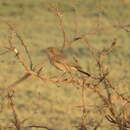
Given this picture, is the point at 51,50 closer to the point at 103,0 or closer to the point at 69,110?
the point at 69,110

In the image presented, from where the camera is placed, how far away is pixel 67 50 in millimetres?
2340

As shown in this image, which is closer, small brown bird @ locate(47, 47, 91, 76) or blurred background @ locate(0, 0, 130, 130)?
small brown bird @ locate(47, 47, 91, 76)

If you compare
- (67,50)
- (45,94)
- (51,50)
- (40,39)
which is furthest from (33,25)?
(51,50)

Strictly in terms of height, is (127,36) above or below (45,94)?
above

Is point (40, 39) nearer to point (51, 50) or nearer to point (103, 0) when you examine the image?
point (103, 0)

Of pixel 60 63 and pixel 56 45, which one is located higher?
pixel 56 45

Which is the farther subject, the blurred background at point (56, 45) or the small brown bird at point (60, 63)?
the blurred background at point (56, 45)

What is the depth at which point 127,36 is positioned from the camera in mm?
2533

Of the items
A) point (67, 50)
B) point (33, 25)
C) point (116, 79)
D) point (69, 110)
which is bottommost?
point (69, 110)

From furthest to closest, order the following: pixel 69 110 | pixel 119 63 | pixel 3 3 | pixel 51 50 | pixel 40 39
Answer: pixel 3 3 → pixel 40 39 → pixel 119 63 → pixel 69 110 → pixel 51 50

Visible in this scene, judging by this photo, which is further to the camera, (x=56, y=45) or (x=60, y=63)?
(x=56, y=45)

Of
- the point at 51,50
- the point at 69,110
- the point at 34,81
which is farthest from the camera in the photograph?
the point at 34,81

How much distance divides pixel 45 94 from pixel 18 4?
3.24 feet

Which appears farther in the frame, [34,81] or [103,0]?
[103,0]
